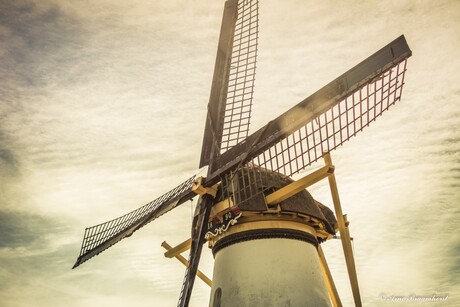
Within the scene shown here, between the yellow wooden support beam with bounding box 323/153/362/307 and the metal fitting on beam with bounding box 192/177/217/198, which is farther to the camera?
the metal fitting on beam with bounding box 192/177/217/198

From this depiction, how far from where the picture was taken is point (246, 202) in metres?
6.79

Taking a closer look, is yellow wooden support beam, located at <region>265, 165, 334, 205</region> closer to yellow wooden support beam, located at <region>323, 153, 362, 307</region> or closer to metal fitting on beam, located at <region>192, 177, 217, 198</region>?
yellow wooden support beam, located at <region>323, 153, 362, 307</region>

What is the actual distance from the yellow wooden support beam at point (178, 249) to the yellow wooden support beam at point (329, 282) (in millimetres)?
3535

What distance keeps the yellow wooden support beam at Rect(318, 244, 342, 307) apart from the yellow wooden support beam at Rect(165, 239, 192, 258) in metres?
3.53

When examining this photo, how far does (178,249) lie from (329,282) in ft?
13.4

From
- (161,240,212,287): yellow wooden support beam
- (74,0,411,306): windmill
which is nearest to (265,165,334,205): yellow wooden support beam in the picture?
(74,0,411,306): windmill

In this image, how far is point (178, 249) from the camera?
28.7 feet

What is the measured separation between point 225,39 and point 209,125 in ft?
9.02

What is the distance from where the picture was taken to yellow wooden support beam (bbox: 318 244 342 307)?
7122mm

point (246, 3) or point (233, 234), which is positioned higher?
point (246, 3)

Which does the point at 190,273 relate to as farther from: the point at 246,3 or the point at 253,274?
the point at 246,3

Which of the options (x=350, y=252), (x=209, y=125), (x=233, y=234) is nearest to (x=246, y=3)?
(x=209, y=125)

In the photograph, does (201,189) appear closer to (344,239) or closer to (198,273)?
(198,273)

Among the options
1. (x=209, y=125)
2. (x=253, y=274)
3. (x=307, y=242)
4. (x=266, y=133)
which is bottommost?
(x=253, y=274)
